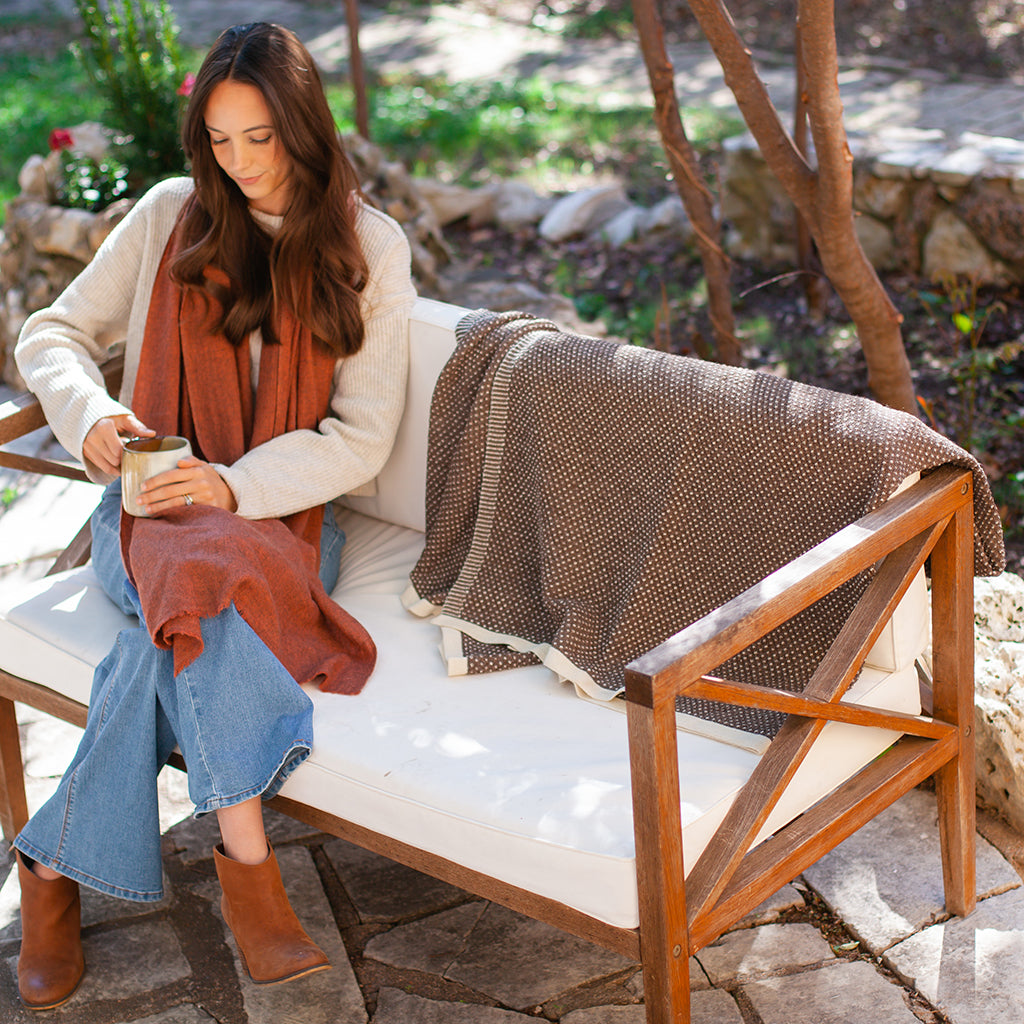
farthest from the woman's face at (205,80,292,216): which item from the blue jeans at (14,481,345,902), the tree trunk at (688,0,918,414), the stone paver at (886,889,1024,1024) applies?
the stone paver at (886,889,1024,1024)

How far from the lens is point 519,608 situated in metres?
2.52

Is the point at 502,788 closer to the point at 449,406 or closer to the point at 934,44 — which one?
the point at 449,406

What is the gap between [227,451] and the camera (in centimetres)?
261

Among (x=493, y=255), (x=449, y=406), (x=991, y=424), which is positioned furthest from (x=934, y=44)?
(x=449, y=406)

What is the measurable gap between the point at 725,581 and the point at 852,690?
0.30m

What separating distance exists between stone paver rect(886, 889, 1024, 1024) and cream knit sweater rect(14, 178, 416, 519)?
1433 millimetres

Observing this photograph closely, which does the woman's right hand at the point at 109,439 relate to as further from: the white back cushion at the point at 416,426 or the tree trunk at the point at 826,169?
the tree trunk at the point at 826,169

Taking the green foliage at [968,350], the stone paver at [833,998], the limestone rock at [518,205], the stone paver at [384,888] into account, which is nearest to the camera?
the stone paver at [833,998]

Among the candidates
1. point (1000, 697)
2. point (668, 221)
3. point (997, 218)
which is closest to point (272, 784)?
point (1000, 697)

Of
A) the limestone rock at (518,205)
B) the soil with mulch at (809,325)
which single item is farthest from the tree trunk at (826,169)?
the limestone rock at (518,205)

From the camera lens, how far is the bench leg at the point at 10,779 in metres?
2.59

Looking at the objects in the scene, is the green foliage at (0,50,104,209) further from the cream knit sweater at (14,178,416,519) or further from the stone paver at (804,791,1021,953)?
the stone paver at (804,791,1021,953)

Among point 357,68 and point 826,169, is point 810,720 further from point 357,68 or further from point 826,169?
point 357,68

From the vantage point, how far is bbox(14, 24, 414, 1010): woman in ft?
6.97
